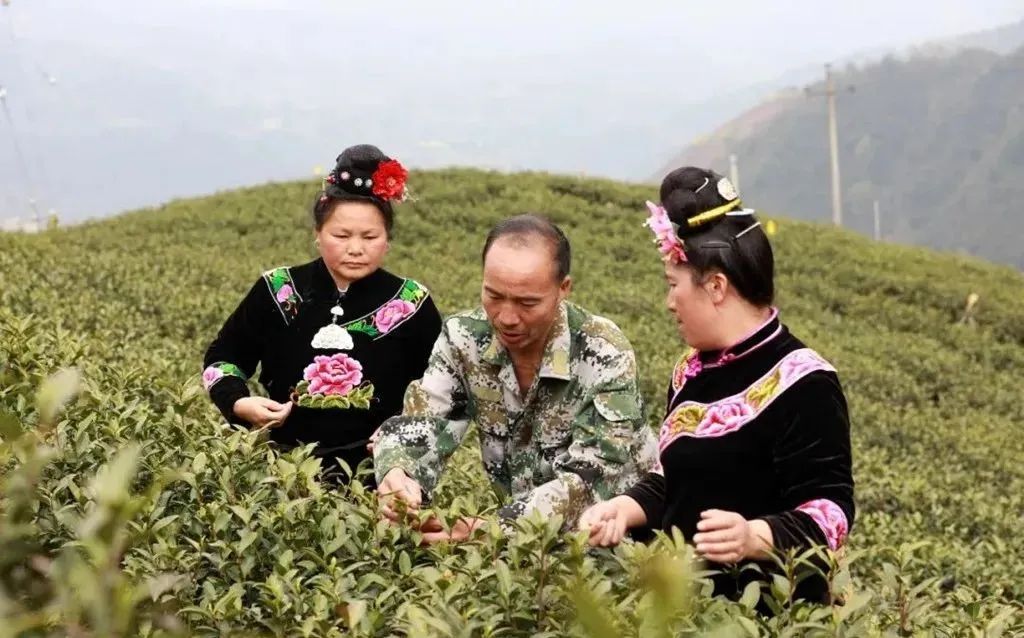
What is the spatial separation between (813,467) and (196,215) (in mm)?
14536

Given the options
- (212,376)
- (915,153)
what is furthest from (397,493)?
(915,153)

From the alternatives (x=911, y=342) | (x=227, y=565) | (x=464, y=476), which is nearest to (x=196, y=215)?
(x=911, y=342)

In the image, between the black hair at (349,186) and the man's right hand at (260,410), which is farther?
the black hair at (349,186)

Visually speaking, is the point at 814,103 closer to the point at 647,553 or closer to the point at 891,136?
the point at 891,136

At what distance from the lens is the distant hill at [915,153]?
72375 mm

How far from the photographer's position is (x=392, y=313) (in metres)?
3.04

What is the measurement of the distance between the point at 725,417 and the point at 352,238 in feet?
4.28

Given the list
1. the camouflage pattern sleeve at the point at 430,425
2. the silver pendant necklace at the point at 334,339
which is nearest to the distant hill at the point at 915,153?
the silver pendant necklace at the point at 334,339

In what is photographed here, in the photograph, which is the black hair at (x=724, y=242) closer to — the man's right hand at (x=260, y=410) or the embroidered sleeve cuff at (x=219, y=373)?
the man's right hand at (x=260, y=410)

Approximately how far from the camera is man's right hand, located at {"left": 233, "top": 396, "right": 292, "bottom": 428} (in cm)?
278

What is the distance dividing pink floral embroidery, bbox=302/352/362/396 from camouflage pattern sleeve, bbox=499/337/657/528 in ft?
2.78

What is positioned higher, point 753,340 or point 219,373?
point 753,340

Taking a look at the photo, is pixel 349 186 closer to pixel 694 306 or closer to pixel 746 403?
pixel 694 306

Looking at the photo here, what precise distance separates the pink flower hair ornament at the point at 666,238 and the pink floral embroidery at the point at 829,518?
21.9 inches
